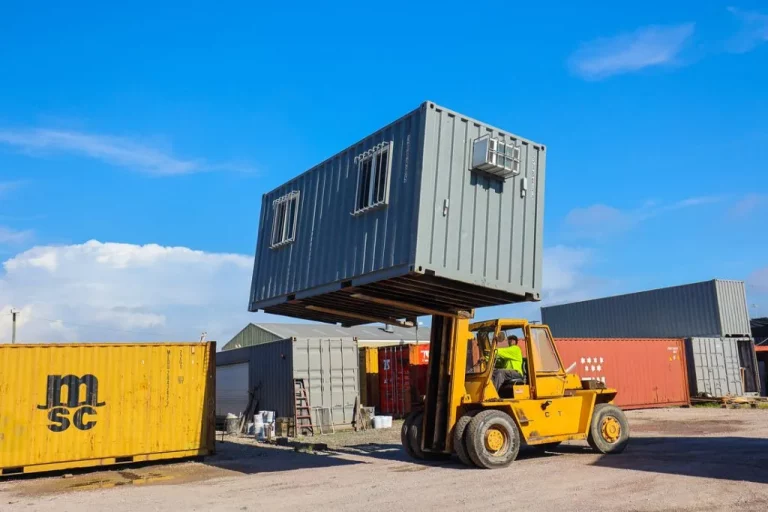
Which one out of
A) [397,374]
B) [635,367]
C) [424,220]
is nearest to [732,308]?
[635,367]

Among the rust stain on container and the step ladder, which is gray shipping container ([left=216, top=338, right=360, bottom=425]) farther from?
the rust stain on container

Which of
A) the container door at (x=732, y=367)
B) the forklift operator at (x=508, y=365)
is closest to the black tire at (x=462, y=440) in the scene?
the forklift operator at (x=508, y=365)

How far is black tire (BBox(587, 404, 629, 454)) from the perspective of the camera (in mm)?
11688

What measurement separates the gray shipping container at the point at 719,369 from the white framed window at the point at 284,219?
2045 centimetres

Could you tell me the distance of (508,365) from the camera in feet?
37.7

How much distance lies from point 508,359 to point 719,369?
19.7 meters

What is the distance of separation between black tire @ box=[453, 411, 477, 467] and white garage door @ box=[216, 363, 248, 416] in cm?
1481

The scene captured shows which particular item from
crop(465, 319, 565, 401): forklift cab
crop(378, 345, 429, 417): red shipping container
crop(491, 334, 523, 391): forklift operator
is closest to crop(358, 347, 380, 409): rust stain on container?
crop(378, 345, 429, 417): red shipping container

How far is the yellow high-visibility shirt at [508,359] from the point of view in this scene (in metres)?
11.4

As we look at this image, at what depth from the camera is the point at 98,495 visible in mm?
10008

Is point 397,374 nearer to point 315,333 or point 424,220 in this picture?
point 424,220

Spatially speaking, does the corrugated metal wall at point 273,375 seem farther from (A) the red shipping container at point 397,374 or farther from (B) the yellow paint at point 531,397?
(B) the yellow paint at point 531,397

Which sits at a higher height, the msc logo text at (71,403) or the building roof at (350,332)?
the building roof at (350,332)

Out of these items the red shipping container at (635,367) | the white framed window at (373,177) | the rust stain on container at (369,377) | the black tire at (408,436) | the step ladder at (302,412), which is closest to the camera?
the white framed window at (373,177)
